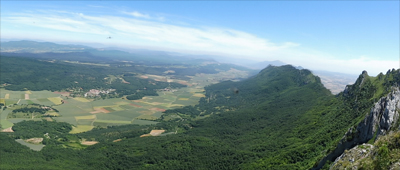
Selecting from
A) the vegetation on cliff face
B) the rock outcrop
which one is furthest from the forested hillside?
the vegetation on cliff face

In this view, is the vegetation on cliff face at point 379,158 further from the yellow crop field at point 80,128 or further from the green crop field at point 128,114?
the green crop field at point 128,114

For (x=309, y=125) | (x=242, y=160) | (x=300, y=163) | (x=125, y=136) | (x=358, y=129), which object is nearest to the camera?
(x=358, y=129)

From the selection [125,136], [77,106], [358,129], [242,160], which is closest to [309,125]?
[242,160]

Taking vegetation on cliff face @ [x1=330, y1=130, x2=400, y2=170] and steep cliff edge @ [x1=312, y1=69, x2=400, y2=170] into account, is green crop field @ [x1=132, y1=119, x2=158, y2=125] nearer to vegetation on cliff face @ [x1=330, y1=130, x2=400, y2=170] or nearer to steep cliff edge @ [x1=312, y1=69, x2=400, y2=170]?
steep cliff edge @ [x1=312, y1=69, x2=400, y2=170]

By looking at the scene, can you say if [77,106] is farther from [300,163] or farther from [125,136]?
[300,163]

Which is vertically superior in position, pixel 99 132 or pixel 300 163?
pixel 300 163

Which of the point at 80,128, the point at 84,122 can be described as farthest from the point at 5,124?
the point at 84,122

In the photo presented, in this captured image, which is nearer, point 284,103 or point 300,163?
point 300,163

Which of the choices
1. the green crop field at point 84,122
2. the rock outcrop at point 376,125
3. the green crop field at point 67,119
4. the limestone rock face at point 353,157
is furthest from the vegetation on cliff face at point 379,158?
the green crop field at point 67,119

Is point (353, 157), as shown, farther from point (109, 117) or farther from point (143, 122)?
point (109, 117)
